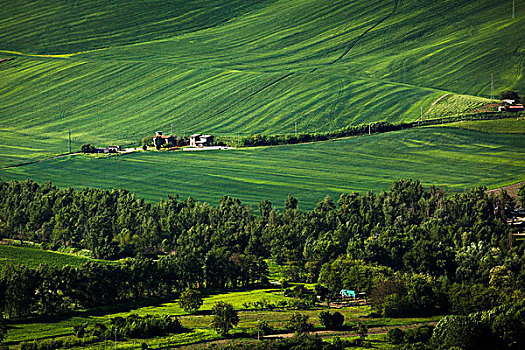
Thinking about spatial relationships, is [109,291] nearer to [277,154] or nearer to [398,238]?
[398,238]

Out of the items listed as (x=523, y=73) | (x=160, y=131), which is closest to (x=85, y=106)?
(x=160, y=131)

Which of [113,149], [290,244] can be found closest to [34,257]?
[290,244]

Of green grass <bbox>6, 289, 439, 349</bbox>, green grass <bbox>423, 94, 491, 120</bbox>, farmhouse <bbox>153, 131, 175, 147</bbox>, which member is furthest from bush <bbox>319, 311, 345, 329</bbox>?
green grass <bbox>423, 94, 491, 120</bbox>

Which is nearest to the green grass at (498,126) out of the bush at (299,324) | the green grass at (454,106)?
Result: the green grass at (454,106)

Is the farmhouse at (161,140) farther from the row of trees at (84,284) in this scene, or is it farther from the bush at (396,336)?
the bush at (396,336)

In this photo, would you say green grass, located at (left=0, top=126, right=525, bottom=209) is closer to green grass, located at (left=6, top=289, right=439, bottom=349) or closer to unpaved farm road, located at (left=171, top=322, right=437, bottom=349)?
green grass, located at (left=6, top=289, right=439, bottom=349)

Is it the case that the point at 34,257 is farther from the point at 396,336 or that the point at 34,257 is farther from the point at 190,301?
the point at 396,336

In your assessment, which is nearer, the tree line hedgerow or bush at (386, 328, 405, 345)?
bush at (386, 328, 405, 345)
